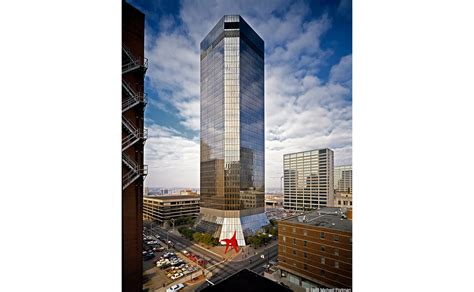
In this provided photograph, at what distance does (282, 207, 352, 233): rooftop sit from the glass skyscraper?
294 centimetres

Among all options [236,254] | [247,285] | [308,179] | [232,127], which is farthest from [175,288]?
[232,127]

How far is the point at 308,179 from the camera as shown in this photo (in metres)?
3.90

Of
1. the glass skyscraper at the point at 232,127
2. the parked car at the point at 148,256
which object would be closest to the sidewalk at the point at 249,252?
the parked car at the point at 148,256

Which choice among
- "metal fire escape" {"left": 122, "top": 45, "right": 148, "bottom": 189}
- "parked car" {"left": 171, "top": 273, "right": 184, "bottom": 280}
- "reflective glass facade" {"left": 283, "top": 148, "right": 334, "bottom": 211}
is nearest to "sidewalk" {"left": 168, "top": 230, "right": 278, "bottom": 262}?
"parked car" {"left": 171, "top": 273, "right": 184, "bottom": 280}

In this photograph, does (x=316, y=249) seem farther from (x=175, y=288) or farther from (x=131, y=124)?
(x=131, y=124)

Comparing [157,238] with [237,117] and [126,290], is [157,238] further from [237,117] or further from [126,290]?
[237,117]

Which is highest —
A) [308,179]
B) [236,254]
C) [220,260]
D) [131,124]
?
[131,124]

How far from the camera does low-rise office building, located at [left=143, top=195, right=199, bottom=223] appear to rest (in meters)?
2.98

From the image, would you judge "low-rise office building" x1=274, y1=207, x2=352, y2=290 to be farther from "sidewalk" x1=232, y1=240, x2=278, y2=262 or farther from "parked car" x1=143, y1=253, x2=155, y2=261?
"parked car" x1=143, y1=253, x2=155, y2=261

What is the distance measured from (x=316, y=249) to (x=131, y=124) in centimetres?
389

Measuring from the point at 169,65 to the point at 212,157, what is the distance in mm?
5406

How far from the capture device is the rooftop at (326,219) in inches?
150
